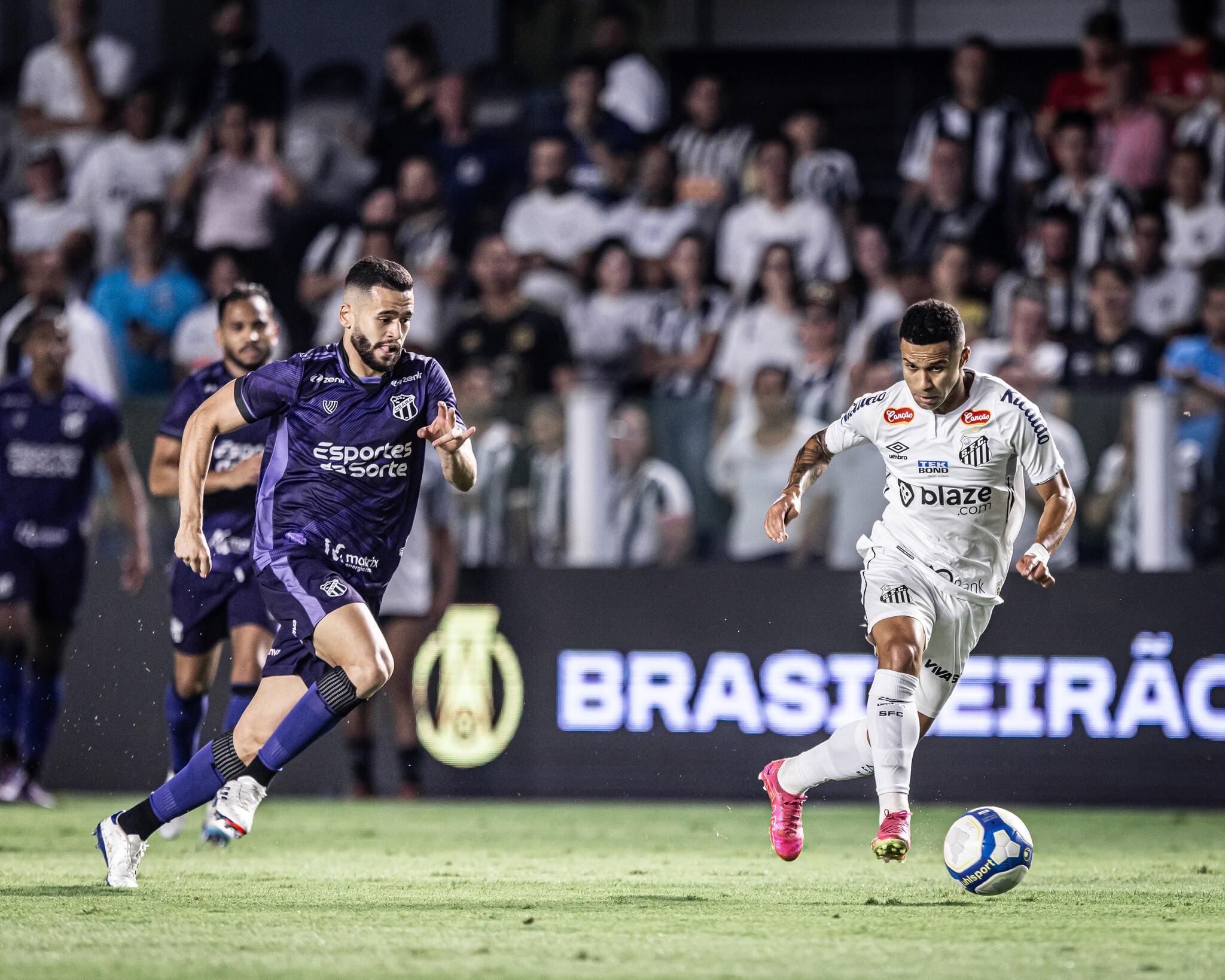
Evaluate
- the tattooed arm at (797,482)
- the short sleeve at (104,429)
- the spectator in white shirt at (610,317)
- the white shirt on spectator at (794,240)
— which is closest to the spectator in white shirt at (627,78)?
the white shirt on spectator at (794,240)

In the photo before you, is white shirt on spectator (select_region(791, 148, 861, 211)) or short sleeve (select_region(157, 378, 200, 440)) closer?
short sleeve (select_region(157, 378, 200, 440))

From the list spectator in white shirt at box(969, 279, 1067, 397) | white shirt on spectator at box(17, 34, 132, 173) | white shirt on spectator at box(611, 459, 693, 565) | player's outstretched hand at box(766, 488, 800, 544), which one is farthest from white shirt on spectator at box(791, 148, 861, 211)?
player's outstretched hand at box(766, 488, 800, 544)

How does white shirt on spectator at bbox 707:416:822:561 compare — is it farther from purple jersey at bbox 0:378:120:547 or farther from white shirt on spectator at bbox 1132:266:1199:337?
purple jersey at bbox 0:378:120:547

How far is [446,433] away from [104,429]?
481cm

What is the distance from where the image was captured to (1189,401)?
10297 millimetres

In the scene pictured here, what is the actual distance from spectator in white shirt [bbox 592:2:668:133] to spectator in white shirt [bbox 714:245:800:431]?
263 cm

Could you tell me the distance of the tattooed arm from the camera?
6.92 meters

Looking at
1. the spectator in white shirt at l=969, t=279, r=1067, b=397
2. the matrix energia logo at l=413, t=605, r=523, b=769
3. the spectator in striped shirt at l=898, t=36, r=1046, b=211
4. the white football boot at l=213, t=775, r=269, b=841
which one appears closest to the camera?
the white football boot at l=213, t=775, r=269, b=841

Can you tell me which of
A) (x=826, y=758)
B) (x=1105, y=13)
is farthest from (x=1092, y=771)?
(x=1105, y=13)

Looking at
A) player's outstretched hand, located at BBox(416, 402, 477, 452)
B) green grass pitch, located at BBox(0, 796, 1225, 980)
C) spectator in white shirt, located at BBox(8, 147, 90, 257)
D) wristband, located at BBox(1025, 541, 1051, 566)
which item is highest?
spectator in white shirt, located at BBox(8, 147, 90, 257)

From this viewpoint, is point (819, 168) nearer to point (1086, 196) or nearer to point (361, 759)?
point (1086, 196)

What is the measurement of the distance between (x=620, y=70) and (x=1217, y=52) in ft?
15.0

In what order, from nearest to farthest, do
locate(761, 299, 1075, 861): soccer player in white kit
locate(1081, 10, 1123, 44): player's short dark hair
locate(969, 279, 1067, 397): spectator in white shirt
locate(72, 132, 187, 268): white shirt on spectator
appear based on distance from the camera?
locate(761, 299, 1075, 861): soccer player in white kit, locate(969, 279, 1067, 397): spectator in white shirt, locate(1081, 10, 1123, 44): player's short dark hair, locate(72, 132, 187, 268): white shirt on spectator

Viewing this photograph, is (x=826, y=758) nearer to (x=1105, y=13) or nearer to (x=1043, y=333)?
(x=1043, y=333)
